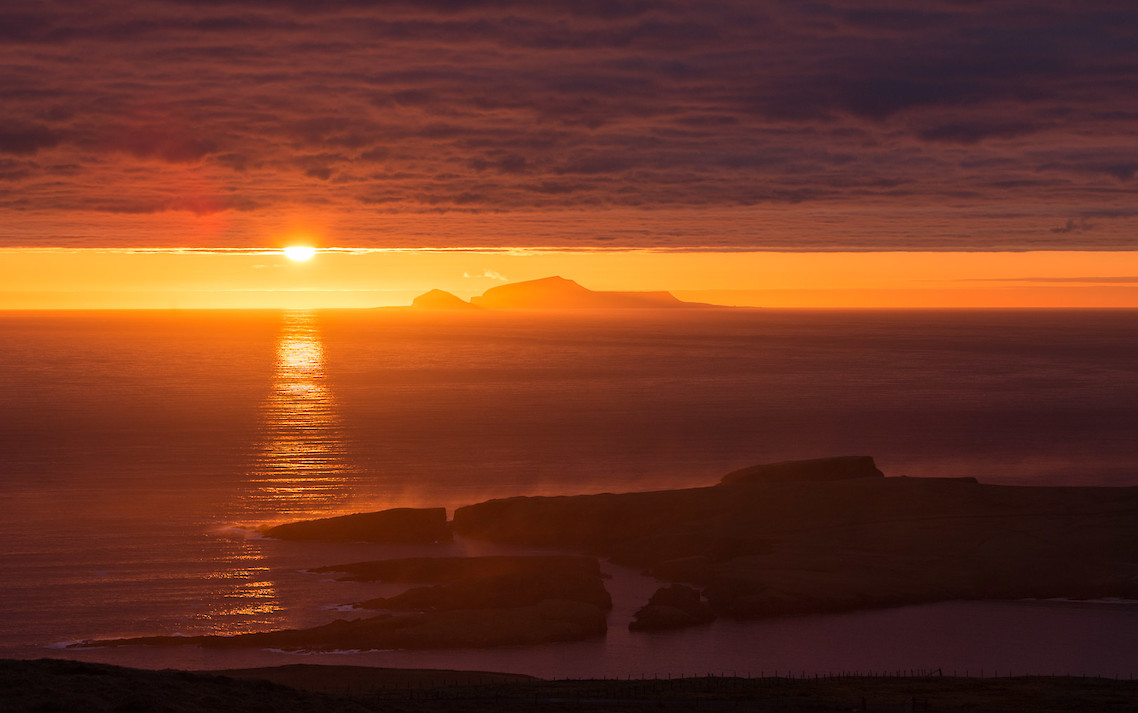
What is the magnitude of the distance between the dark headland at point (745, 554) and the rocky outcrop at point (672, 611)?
0.09 metres

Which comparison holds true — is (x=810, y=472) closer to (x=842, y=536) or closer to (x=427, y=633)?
(x=842, y=536)

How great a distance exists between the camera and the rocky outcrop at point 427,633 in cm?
5403

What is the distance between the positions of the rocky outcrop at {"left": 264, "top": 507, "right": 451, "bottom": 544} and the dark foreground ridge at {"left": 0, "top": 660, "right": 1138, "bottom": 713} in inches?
1094

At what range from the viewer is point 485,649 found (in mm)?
54156

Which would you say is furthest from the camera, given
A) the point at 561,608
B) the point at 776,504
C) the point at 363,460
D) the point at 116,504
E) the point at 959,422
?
the point at 959,422

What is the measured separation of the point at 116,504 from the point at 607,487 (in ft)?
136

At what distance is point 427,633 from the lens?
5462cm

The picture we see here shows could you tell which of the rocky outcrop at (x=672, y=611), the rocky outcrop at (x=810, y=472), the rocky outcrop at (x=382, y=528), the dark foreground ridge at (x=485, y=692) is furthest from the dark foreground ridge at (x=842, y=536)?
the dark foreground ridge at (x=485, y=692)

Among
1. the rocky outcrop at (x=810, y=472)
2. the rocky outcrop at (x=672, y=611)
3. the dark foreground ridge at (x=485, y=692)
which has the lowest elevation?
the dark foreground ridge at (x=485, y=692)

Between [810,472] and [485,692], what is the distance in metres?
46.3

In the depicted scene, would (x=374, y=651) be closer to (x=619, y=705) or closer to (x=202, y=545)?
(x=619, y=705)

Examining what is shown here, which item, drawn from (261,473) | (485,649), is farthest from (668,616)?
(261,473)

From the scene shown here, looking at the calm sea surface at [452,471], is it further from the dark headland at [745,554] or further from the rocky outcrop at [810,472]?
the rocky outcrop at [810,472]

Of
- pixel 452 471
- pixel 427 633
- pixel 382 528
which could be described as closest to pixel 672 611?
pixel 427 633
